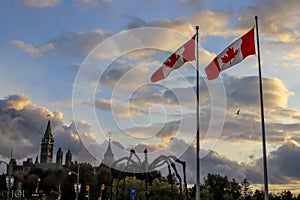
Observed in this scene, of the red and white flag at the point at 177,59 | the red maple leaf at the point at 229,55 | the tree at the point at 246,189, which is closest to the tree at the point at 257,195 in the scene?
the tree at the point at 246,189

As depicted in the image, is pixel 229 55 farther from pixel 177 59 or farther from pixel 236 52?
pixel 177 59

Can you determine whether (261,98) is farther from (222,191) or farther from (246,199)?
(246,199)

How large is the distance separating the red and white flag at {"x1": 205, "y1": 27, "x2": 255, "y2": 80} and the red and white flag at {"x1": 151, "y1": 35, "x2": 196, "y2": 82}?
2.50 metres

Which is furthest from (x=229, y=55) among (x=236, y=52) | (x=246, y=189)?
(x=246, y=189)

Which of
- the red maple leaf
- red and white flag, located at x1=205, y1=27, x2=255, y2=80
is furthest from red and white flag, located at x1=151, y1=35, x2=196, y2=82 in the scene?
the red maple leaf

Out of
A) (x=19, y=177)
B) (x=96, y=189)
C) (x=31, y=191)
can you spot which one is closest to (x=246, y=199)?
(x=96, y=189)

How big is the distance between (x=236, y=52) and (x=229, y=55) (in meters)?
0.53

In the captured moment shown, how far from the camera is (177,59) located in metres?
32.2

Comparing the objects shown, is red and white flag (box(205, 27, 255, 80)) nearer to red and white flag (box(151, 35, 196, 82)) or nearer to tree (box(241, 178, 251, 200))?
red and white flag (box(151, 35, 196, 82))

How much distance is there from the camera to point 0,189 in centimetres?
16900

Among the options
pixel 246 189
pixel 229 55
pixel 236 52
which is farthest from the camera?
pixel 246 189

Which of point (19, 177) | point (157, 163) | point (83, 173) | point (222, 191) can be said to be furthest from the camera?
point (19, 177)

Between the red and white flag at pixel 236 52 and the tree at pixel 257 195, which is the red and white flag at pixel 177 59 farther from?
the tree at pixel 257 195

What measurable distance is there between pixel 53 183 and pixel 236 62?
417 feet
